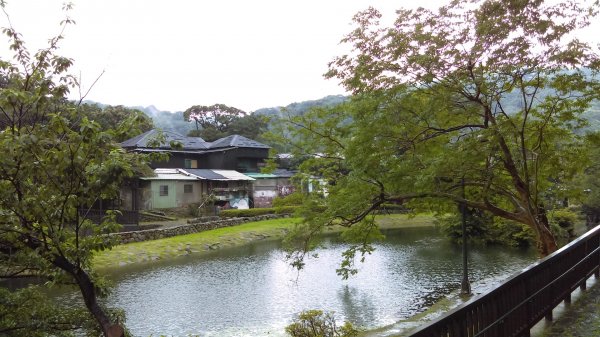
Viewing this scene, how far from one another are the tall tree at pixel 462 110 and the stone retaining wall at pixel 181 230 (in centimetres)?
1537

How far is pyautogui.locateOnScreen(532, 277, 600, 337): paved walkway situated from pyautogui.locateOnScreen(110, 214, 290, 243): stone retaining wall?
17.9 m

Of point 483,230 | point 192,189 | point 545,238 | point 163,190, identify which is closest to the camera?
point 545,238

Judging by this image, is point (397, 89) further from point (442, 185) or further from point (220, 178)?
point (220, 178)

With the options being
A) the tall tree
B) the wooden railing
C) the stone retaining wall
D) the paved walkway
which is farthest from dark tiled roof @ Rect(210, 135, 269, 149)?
the paved walkway

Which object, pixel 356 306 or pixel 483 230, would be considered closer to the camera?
pixel 356 306

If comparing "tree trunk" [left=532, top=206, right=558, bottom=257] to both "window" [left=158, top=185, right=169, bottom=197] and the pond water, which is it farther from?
"window" [left=158, top=185, right=169, bottom=197]

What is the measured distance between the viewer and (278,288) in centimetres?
1509

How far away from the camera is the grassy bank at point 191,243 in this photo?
65.7 feet

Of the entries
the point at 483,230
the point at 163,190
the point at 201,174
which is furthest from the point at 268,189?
the point at 483,230

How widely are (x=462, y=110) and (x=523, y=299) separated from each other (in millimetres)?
4142

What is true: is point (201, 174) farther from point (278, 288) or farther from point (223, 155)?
point (278, 288)

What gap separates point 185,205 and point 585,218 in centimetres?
2954

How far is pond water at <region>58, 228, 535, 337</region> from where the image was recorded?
37.7 ft

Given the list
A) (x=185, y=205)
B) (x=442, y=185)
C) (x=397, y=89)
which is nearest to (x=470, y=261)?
(x=442, y=185)
